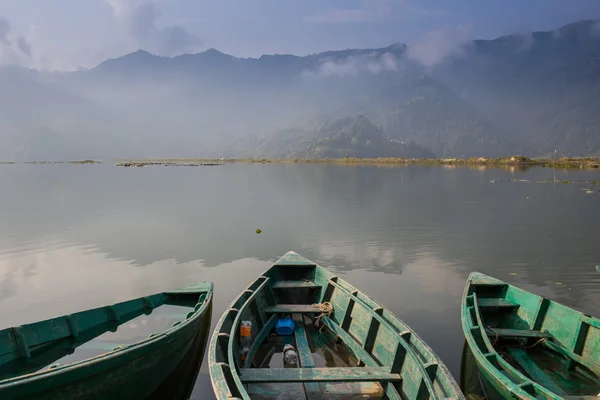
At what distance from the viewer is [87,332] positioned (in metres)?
11.3

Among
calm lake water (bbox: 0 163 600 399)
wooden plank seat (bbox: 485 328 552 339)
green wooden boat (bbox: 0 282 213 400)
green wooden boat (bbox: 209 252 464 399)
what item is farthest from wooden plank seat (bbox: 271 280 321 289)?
wooden plank seat (bbox: 485 328 552 339)

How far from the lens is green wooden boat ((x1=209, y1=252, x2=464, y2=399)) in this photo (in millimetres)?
8027

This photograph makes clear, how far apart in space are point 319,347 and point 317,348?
0.07 m

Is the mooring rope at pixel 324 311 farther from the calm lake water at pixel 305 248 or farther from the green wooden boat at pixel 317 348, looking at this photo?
the calm lake water at pixel 305 248

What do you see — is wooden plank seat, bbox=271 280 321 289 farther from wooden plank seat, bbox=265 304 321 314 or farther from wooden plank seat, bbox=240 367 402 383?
wooden plank seat, bbox=240 367 402 383

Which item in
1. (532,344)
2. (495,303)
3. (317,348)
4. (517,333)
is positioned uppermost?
(495,303)

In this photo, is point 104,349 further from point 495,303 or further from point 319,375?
point 495,303

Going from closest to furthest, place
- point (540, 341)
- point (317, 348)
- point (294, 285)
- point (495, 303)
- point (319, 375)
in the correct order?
point (319, 375), point (540, 341), point (317, 348), point (495, 303), point (294, 285)

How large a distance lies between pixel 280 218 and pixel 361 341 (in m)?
26.6

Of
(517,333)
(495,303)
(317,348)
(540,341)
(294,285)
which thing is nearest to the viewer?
(540,341)

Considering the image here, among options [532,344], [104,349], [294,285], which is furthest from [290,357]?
[532,344]

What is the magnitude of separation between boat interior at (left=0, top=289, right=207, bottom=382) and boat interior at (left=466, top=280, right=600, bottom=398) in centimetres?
Result: 831

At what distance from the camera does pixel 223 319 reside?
10375 millimetres

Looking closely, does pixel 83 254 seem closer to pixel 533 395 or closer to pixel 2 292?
pixel 2 292
